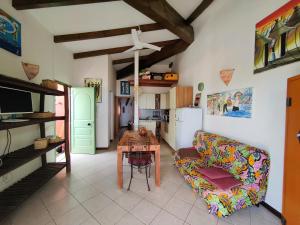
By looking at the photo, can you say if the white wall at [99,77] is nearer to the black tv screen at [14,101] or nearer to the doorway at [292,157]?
the black tv screen at [14,101]

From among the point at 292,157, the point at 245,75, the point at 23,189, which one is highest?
the point at 245,75

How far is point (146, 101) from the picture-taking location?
6395mm

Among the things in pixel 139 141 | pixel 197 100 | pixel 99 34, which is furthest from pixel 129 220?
pixel 99 34

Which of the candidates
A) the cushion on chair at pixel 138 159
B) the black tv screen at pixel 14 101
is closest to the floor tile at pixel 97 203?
the cushion on chair at pixel 138 159

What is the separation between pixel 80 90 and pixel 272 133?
14.8ft

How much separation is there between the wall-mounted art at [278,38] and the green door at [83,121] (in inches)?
156

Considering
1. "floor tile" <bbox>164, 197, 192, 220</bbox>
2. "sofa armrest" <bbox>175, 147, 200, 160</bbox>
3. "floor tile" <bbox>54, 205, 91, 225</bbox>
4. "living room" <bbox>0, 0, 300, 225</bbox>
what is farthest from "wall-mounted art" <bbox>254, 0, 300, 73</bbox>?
"floor tile" <bbox>54, 205, 91, 225</bbox>

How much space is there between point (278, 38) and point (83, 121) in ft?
15.1

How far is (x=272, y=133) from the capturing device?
1965mm

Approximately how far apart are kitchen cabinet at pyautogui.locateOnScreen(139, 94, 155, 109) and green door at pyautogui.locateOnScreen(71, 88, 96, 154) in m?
2.47

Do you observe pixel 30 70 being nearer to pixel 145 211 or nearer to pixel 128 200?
pixel 128 200

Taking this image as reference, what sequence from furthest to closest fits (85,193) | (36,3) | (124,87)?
(124,87), (85,193), (36,3)

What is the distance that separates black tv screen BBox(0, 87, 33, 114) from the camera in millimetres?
1836

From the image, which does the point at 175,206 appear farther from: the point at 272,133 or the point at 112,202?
the point at 272,133
